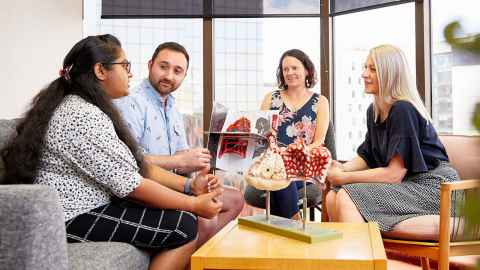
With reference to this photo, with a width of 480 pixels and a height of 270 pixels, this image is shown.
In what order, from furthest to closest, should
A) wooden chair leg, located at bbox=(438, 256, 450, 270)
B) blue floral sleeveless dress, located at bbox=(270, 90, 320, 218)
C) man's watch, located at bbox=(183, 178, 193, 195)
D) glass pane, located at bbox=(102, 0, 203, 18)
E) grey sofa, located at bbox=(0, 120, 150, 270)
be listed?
1. glass pane, located at bbox=(102, 0, 203, 18)
2. blue floral sleeveless dress, located at bbox=(270, 90, 320, 218)
3. man's watch, located at bbox=(183, 178, 193, 195)
4. wooden chair leg, located at bbox=(438, 256, 450, 270)
5. grey sofa, located at bbox=(0, 120, 150, 270)

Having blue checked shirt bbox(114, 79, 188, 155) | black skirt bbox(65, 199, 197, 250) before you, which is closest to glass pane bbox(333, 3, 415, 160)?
blue checked shirt bbox(114, 79, 188, 155)

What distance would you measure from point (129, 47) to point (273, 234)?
126 inches

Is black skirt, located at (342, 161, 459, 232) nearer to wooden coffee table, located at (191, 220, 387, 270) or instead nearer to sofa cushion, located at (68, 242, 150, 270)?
wooden coffee table, located at (191, 220, 387, 270)

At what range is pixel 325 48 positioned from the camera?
4.43 m

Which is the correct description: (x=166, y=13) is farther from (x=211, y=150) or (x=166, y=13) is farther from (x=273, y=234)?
(x=273, y=234)

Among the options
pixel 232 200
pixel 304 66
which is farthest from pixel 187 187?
pixel 304 66

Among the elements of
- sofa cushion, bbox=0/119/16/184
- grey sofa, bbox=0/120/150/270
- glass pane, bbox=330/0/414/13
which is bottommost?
grey sofa, bbox=0/120/150/270

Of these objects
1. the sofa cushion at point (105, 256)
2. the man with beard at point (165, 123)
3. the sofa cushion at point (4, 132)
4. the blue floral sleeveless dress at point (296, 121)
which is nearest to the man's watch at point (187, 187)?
the man with beard at point (165, 123)

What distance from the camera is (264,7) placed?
4527 mm

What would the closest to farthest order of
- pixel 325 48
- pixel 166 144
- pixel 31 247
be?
pixel 31 247, pixel 166 144, pixel 325 48

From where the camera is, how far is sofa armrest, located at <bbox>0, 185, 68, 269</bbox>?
1.04 metres

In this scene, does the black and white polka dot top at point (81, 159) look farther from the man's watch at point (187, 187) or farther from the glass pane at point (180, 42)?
the glass pane at point (180, 42)

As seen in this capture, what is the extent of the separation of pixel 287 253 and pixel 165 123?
4.28ft

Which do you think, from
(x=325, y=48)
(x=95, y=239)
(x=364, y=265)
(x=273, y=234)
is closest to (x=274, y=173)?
(x=273, y=234)
